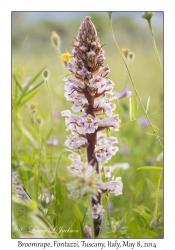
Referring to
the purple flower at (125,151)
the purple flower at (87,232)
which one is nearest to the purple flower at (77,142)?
the purple flower at (87,232)

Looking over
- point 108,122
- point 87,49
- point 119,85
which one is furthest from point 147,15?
point 119,85

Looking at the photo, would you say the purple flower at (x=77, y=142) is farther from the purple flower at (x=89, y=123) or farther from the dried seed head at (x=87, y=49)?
the dried seed head at (x=87, y=49)

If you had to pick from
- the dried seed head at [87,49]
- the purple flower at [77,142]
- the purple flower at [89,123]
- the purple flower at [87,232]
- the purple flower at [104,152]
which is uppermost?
the dried seed head at [87,49]

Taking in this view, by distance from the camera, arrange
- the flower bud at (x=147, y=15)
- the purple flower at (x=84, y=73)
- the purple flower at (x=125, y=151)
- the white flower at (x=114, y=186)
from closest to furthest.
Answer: the purple flower at (x=84, y=73), the white flower at (x=114, y=186), the flower bud at (x=147, y=15), the purple flower at (x=125, y=151)

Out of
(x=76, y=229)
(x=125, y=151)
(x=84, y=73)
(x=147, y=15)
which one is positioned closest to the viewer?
(x=84, y=73)

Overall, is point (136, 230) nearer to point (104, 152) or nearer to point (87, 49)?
point (104, 152)

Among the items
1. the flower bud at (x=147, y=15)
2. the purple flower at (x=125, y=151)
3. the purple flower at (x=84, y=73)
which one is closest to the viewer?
the purple flower at (x=84, y=73)

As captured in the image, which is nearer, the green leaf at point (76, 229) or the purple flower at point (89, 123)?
the purple flower at point (89, 123)

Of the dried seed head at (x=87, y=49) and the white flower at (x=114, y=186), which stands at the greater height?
the dried seed head at (x=87, y=49)

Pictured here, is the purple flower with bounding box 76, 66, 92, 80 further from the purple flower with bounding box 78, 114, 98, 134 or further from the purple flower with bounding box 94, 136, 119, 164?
the purple flower with bounding box 94, 136, 119, 164
